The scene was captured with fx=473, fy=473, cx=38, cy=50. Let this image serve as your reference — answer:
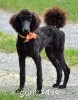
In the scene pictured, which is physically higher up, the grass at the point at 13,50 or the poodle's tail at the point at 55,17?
the poodle's tail at the point at 55,17

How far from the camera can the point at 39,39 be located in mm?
9492

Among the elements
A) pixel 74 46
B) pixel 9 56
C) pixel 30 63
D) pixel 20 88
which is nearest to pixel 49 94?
pixel 20 88

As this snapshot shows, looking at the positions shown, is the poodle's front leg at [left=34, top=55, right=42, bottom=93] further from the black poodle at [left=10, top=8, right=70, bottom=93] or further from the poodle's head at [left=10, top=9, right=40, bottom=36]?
the poodle's head at [left=10, top=9, right=40, bottom=36]

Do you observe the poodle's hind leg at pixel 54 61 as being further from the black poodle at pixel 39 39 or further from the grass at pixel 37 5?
the grass at pixel 37 5

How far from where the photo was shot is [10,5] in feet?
77.2

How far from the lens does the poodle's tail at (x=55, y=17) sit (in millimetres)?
10352

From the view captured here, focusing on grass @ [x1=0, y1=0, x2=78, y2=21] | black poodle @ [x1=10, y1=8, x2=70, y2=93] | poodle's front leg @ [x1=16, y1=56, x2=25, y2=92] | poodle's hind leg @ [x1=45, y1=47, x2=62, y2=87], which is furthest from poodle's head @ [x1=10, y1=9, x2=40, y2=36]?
grass @ [x1=0, y1=0, x2=78, y2=21]

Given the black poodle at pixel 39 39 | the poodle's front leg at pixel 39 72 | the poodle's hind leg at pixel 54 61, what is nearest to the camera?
the black poodle at pixel 39 39

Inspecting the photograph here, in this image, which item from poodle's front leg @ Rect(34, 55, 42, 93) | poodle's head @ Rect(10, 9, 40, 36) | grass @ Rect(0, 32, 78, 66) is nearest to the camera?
poodle's head @ Rect(10, 9, 40, 36)

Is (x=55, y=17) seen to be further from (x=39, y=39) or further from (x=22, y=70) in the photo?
(x=22, y=70)

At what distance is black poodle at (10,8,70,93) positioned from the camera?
29.6 ft

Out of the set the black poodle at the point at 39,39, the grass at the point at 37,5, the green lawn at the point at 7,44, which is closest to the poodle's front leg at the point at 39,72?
the black poodle at the point at 39,39

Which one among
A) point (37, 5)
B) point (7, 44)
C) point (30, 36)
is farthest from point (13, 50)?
point (37, 5)

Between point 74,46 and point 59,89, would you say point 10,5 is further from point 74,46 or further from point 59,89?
point 59,89
